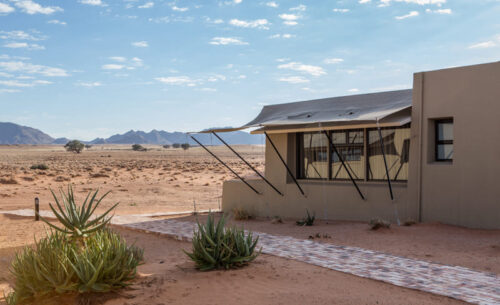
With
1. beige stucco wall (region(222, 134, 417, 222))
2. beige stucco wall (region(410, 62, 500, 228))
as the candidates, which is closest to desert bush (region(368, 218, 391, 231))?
beige stucco wall (region(222, 134, 417, 222))

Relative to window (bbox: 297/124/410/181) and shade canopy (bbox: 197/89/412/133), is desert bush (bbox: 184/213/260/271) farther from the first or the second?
window (bbox: 297/124/410/181)

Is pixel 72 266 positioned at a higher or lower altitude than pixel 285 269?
higher

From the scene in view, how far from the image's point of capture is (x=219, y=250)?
711 cm

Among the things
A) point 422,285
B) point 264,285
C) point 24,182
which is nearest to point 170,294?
point 264,285

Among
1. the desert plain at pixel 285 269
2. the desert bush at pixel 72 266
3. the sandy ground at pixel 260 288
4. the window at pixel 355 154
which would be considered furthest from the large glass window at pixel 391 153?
the desert bush at pixel 72 266

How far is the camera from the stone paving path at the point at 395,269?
623cm

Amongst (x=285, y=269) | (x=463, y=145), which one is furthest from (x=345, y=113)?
(x=285, y=269)

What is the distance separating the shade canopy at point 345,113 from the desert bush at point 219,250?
16.6 ft

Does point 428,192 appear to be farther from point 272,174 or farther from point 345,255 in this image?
point 272,174

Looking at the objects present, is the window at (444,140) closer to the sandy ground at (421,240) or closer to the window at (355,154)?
the window at (355,154)

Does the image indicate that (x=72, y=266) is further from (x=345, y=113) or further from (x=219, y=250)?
(x=345, y=113)

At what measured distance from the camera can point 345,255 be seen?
859cm

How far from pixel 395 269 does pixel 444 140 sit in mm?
5290

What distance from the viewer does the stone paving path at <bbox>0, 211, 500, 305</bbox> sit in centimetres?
623
